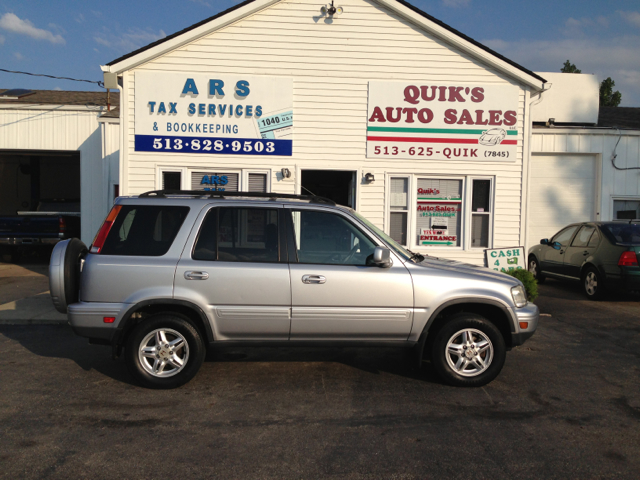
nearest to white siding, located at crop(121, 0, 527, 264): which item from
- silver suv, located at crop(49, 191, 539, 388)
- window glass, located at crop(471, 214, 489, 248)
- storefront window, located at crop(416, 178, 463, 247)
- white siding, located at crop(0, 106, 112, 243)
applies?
storefront window, located at crop(416, 178, 463, 247)

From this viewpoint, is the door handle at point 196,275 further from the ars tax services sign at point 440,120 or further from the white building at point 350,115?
the ars tax services sign at point 440,120

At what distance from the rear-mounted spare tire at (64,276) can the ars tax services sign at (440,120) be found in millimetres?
6530

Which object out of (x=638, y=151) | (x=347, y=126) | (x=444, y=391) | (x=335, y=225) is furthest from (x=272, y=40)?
(x=638, y=151)

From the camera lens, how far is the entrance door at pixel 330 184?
1065cm

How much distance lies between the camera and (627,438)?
12.6 feet

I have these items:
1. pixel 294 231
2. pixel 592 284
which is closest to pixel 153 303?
pixel 294 231

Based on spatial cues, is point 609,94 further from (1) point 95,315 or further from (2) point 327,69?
(1) point 95,315

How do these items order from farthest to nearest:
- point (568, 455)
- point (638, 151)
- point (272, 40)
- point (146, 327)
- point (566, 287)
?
point (638, 151) → point (566, 287) → point (272, 40) → point (146, 327) → point (568, 455)

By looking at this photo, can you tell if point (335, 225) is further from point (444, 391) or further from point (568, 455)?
point (568, 455)

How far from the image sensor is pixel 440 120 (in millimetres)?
10125

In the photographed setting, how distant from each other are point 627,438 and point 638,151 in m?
12.3

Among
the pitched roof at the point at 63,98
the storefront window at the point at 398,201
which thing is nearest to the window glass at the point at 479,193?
the storefront window at the point at 398,201

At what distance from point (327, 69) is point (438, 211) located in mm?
3714

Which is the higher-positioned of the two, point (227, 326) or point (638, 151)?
point (638, 151)
